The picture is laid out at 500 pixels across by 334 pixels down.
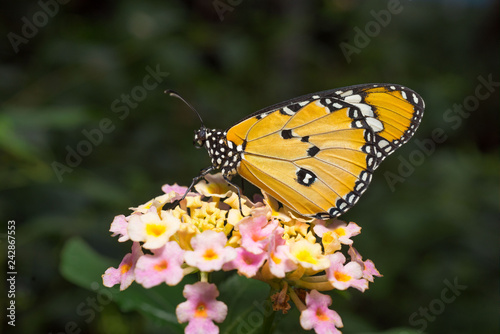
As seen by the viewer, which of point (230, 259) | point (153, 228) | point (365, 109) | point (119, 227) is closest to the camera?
point (230, 259)

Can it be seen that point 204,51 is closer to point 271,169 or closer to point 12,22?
point 12,22

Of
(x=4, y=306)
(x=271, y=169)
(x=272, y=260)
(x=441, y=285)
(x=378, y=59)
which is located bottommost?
(x=441, y=285)

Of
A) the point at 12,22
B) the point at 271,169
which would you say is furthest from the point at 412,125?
the point at 12,22

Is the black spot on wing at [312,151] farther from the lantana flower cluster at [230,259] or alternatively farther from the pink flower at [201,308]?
the pink flower at [201,308]

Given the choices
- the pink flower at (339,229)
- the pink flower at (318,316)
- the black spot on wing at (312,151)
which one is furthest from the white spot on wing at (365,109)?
the pink flower at (318,316)

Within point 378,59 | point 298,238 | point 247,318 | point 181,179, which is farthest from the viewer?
point 378,59

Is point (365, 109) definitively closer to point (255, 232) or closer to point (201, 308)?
point (255, 232)

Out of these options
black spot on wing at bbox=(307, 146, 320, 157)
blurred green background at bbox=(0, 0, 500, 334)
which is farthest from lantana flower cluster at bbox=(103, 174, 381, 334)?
blurred green background at bbox=(0, 0, 500, 334)

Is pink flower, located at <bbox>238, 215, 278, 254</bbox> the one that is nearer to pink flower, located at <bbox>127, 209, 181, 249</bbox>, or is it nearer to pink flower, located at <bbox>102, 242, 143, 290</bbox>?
pink flower, located at <bbox>127, 209, 181, 249</bbox>

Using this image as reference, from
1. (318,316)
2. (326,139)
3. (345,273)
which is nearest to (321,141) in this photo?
(326,139)
